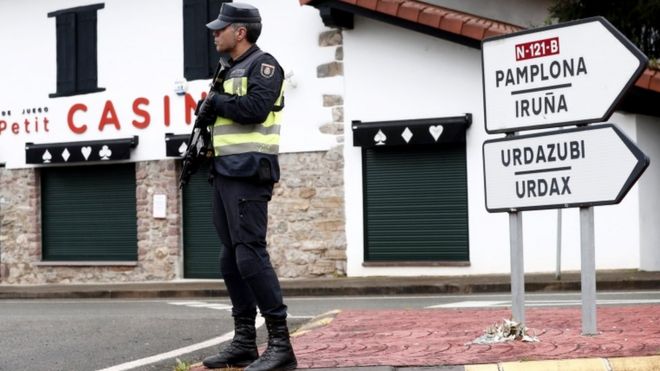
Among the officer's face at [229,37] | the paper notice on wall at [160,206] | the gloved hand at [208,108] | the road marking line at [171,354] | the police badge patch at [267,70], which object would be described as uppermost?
the officer's face at [229,37]

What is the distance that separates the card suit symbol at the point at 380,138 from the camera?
18.6 meters

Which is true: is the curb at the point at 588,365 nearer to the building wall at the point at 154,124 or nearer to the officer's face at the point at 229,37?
the officer's face at the point at 229,37

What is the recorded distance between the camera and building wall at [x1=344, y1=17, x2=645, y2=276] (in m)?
17.5

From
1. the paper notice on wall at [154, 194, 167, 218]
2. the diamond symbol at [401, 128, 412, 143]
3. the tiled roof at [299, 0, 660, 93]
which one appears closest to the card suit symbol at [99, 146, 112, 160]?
the paper notice on wall at [154, 194, 167, 218]

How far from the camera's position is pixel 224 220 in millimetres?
5996

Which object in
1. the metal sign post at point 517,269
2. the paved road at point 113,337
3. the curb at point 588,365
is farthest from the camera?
the paved road at point 113,337

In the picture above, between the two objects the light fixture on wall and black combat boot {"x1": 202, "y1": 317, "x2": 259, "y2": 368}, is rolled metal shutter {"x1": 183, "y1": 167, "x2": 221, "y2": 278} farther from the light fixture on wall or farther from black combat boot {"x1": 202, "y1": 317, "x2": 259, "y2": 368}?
black combat boot {"x1": 202, "y1": 317, "x2": 259, "y2": 368}

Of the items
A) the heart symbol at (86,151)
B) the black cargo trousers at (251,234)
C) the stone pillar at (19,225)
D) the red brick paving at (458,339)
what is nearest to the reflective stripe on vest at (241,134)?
the black cargo trousers at (251,234)

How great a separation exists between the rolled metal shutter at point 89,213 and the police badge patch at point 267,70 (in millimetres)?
15855

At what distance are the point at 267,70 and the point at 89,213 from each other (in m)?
16.8

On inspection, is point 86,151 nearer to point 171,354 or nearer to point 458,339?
point 171,354

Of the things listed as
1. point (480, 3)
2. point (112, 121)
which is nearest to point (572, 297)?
point (480, 3)

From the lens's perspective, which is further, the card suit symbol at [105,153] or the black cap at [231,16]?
Result: the card suit symbol at [105,153]

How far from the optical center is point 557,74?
261 inches
